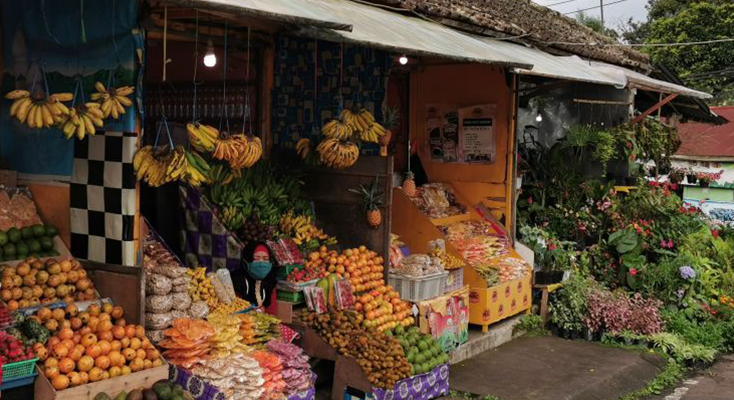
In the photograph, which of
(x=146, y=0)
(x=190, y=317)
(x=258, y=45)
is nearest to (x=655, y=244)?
(x=258, y=45)

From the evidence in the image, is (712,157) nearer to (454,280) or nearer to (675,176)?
(675,176)

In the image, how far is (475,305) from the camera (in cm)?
923

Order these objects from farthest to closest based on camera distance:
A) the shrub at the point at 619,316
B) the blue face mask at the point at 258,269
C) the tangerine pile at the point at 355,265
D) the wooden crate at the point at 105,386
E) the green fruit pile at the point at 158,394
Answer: the shrub at the point at 619,316 → the tangerine pile at the point at 355,265 → the blue face mask at the point at 258,269 → the green fruit pile at the point at 158,394 → the wooden crate at the point at 105,386

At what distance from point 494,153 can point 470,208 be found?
0.83 metres

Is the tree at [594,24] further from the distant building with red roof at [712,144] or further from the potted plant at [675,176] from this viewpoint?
the potted plant at [675,176]

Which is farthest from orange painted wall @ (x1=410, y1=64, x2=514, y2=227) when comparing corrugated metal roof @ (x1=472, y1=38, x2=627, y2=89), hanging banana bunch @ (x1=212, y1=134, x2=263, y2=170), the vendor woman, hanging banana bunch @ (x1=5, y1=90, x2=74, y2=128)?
hanging banana bunch @ (x1=5, y1=90, x2=74, y2=128)

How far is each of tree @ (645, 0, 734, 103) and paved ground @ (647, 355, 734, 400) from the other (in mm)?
19987

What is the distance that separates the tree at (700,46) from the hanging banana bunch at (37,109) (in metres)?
25.7

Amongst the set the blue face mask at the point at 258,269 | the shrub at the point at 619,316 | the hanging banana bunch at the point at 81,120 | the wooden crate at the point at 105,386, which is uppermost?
the hanging banana bunch at the point at 81,120

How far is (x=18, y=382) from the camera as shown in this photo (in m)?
4.78

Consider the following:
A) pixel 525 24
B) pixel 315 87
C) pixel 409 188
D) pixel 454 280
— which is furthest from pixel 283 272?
pixel 525 24

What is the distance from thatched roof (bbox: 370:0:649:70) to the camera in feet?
33.8

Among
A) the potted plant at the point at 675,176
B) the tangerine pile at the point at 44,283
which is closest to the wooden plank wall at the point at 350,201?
the tangerine pile at the point at 44,283

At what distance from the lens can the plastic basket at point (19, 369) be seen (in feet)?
15.4
